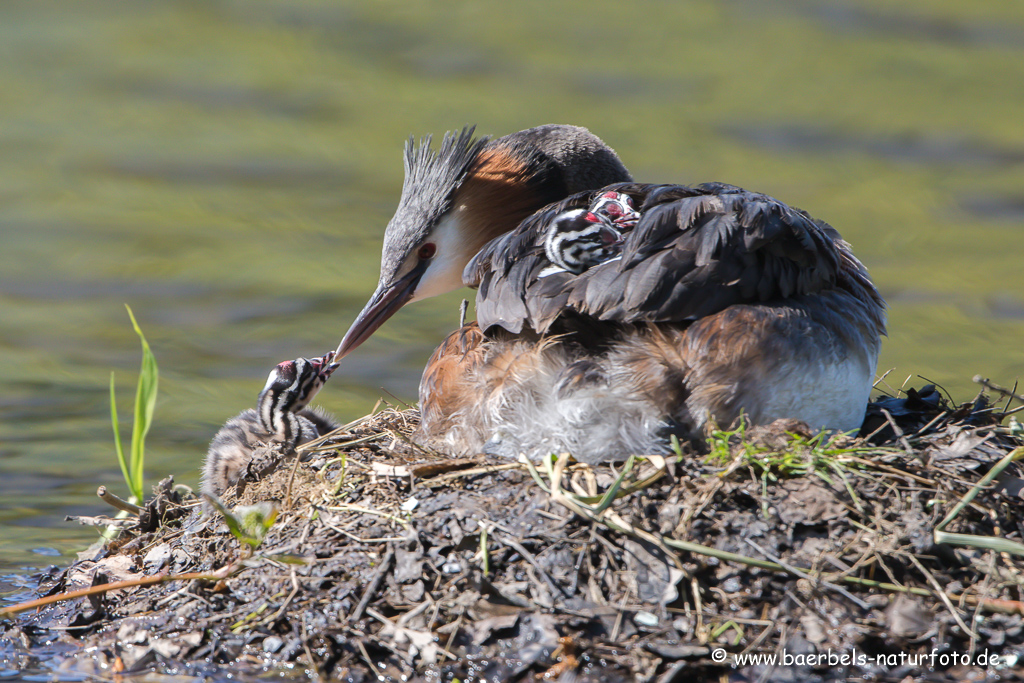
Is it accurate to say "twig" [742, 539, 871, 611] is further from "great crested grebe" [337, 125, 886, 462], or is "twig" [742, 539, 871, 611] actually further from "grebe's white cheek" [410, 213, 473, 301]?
"grebe's white cheek" [410, 213, 473, 301]

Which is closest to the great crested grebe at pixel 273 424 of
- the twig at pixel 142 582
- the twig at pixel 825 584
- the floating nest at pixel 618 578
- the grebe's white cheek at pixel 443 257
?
the grebe's white cheek at pixel 443 257

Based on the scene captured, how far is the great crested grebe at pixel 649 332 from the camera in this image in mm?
3559

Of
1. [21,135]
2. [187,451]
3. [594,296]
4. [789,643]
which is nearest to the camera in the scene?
[789,643]

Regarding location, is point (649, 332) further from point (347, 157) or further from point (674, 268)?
point (347, 157)

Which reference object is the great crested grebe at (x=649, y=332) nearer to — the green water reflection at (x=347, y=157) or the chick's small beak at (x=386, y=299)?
the chick's small beak at (x=386, y=299)

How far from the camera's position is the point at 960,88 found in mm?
11828

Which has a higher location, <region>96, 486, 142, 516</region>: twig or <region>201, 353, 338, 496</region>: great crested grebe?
<region>201, 353, 338, 496</region>: great crested grebe

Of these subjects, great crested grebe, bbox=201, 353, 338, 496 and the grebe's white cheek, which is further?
the grebe's white cheek

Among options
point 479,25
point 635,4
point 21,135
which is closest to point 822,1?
point 635,4

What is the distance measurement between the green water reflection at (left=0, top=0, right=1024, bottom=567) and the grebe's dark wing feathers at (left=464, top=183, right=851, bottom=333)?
3361mm

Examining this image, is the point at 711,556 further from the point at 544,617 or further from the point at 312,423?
the point at 312,423

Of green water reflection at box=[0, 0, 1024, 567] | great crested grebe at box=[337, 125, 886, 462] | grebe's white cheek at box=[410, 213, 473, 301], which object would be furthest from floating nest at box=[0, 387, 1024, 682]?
green water reflection at box=[0, 0, 1024, 567]

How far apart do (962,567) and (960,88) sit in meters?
9.77

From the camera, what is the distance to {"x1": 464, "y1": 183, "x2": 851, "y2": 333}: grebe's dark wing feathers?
3.53 meters
